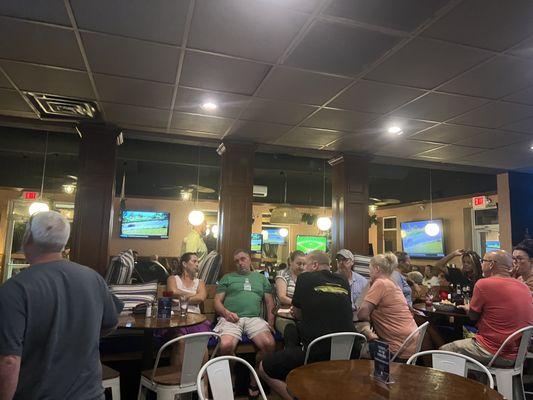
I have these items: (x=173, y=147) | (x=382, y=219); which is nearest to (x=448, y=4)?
(x=173, y=147)

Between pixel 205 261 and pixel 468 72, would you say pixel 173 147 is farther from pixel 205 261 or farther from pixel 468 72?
pixel 468 72

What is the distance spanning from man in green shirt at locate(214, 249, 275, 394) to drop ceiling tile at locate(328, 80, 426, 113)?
205 cm

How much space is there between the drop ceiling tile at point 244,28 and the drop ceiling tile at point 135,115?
1.67 m

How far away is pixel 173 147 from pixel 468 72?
4.75 metres

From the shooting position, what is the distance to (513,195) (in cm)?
704

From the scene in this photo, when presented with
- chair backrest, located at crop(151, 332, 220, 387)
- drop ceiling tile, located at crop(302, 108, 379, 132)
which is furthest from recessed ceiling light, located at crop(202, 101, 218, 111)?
chair backrest, located at crop(151, 332, 220, 387)

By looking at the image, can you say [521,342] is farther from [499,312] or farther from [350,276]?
[350,276]

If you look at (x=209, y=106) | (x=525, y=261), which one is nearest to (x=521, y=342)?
(x=525, y=261)

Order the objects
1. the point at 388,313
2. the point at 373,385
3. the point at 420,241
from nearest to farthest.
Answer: the point at 373,385 → the point at 388,313 → the point at 420,241

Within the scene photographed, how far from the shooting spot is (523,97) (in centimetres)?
384

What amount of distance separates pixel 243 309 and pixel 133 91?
98.8 inches

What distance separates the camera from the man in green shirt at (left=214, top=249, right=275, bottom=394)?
4023mm

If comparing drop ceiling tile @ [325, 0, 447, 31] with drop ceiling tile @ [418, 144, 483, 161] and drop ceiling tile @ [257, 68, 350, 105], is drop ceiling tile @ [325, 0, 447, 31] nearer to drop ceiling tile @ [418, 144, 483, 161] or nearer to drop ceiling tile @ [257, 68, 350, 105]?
drop ceiling tile @ [257, 68, 350, 105]

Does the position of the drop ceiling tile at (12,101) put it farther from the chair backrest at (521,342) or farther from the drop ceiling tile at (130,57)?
the chair backrest at (521,342)
